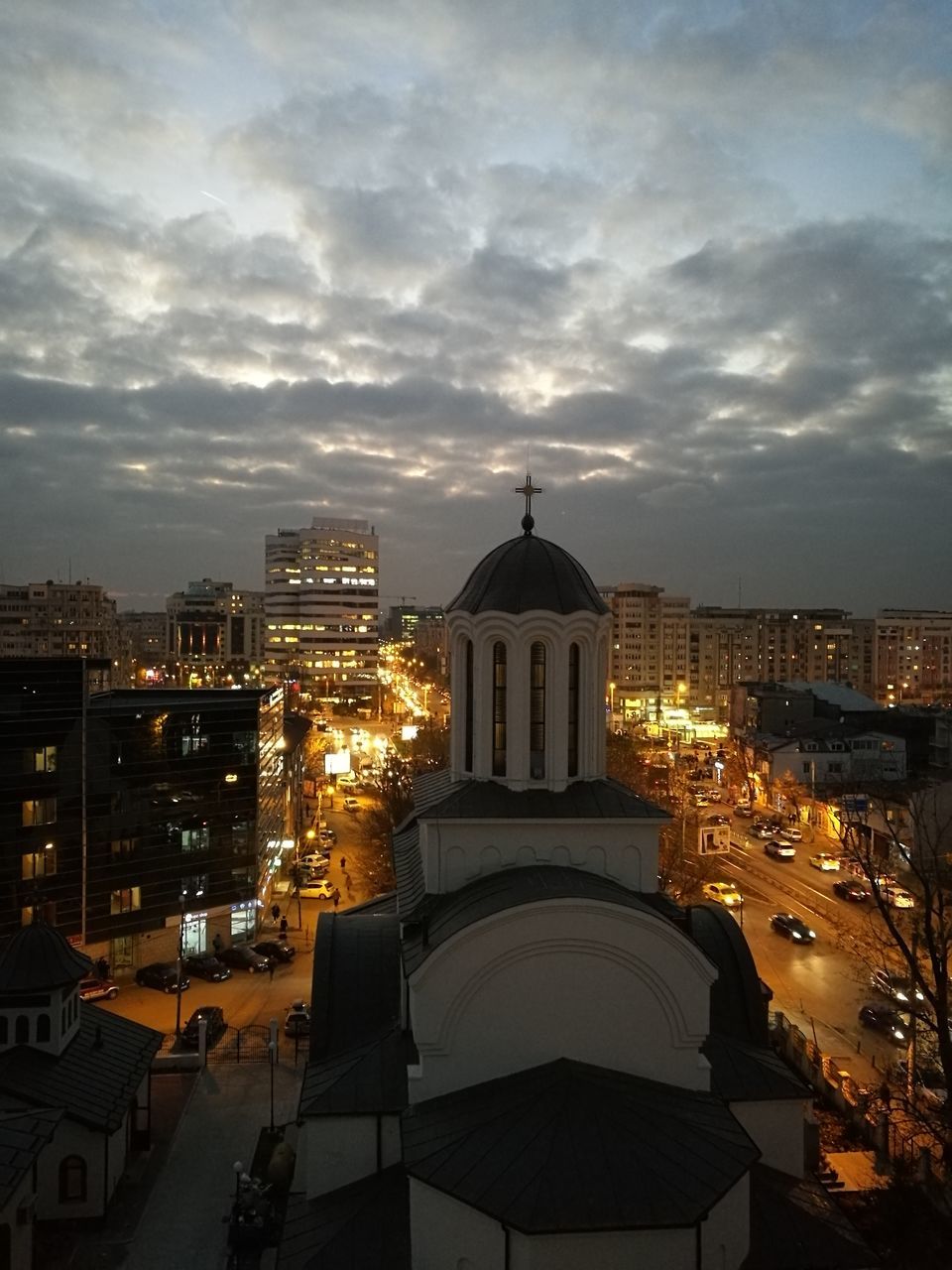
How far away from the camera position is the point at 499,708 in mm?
13898

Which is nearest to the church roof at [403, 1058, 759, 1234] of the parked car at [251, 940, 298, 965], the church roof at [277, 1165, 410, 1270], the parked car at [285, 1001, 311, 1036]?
the church roof at [277, 1165, 410, 1270]

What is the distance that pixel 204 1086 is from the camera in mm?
19188

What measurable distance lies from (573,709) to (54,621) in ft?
347

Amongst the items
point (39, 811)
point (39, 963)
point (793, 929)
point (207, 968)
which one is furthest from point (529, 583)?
point (793, 929)

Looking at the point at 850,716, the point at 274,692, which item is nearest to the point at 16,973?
the point at 274,692

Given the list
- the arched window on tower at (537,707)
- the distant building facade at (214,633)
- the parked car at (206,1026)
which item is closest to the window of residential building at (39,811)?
the parked car at (206,1026)

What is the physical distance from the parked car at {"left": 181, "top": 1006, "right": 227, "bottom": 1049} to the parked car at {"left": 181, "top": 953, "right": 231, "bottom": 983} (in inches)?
113

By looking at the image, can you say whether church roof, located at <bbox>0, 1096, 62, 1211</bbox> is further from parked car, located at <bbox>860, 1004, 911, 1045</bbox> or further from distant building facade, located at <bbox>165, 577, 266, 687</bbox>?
distant building facade, located at <bbox>165, 577, 266, 687</bbox>

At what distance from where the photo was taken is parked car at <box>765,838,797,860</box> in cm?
3981

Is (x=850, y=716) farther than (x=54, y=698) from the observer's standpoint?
Yes

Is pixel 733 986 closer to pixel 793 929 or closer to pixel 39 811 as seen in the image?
pixel 793 929

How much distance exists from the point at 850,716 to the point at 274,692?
47.8m

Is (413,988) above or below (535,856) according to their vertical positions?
below

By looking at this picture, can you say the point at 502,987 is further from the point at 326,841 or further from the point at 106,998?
the point at 326,841
